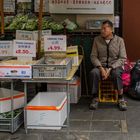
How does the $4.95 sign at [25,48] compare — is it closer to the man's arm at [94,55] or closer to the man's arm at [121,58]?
the man's arm at [94,55]

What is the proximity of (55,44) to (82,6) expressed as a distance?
1624mm

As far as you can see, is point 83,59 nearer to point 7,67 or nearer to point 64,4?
point 64,4

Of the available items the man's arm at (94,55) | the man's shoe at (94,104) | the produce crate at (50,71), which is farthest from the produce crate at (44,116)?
the man's arm at (94,55)

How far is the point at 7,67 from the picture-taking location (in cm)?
622

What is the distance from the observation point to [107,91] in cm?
779

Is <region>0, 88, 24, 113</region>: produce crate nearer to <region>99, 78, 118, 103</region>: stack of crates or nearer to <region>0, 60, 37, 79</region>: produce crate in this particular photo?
<region>0, 60, 37, 79</region>: produce crate

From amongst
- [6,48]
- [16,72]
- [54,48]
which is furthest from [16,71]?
[54,48]

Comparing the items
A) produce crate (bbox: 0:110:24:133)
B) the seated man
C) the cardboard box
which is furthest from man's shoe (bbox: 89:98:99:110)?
produce crate (bbox: 0:110:24:133)

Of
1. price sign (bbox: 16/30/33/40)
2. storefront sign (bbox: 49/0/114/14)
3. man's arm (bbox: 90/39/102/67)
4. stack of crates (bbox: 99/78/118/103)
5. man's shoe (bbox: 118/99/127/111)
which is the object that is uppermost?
storefront sign (bbox: 49/0/114/14)

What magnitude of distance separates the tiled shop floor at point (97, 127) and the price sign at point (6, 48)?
3.64ft


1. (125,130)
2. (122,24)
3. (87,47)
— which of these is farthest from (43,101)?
(122,24)

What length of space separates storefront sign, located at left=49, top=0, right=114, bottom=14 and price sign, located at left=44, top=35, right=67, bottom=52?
5.08 feet

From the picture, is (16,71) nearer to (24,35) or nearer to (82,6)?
(24,35)

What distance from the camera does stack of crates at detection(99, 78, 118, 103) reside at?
771 centimetres
